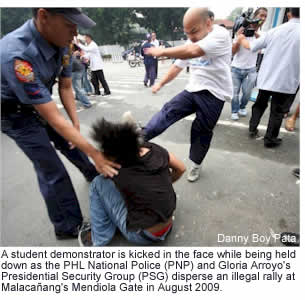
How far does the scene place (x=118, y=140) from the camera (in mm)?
991

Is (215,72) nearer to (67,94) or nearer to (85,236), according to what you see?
(67,94)

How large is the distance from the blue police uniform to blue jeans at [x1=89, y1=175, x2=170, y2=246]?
0.20 meters

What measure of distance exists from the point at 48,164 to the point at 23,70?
0.55 meters

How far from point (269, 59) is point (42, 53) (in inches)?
93.7

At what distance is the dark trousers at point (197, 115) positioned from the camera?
1.78 metres

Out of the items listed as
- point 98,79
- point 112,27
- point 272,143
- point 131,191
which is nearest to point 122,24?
point 112,27

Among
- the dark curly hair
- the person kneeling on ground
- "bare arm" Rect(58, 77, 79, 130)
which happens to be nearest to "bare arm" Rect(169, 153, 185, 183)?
the person kneeling on ground

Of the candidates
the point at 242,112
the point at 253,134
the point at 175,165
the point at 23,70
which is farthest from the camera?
the point at 242,112

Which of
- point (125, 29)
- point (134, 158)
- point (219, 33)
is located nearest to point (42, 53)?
point (134, 158)

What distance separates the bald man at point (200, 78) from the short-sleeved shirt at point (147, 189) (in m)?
0.75

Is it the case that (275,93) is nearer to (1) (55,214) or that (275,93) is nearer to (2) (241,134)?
(2) (241,134)

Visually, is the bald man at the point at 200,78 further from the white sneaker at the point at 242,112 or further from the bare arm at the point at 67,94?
the white sneaker at the point at 242,112

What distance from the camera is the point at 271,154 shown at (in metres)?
2.43

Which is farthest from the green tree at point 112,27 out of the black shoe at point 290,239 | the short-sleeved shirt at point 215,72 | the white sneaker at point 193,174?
the black shoe at point 290,239
